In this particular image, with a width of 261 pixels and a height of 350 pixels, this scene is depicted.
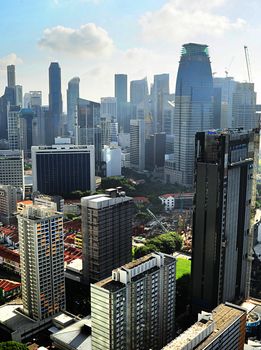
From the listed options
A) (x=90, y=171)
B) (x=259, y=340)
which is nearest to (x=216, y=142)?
(x=259, y=340)

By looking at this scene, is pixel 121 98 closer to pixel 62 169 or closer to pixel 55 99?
pixel 55 99

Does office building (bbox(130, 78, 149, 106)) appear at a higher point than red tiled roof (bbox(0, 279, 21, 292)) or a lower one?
higher

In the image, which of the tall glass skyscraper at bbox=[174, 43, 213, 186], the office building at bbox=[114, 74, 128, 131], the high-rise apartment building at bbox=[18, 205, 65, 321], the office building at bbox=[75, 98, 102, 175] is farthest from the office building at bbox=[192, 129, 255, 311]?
the office building at bbox=[114, 74, 128, 131]

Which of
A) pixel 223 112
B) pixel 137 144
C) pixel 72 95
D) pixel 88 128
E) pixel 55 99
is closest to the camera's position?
pixel 88 128

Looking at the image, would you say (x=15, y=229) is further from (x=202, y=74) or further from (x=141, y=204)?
(x=202, y=74)

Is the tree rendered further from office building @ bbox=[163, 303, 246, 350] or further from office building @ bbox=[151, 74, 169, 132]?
office building @ bbox=[151, 74, 169, 132]

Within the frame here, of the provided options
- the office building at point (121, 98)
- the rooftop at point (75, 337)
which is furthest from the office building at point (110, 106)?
the rooftop at point (75, 337)

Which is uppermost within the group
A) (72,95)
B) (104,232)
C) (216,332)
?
(72,95)

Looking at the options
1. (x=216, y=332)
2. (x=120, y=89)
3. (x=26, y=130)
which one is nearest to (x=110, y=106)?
(x=120, y=89)
